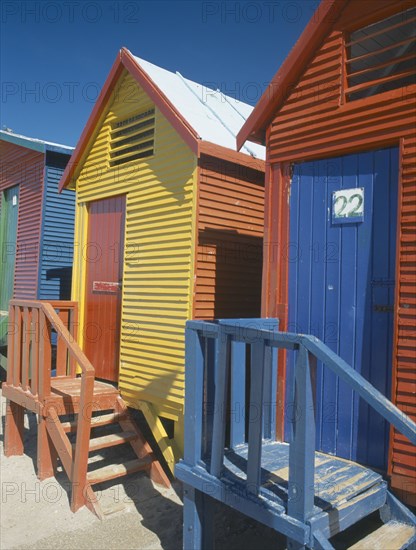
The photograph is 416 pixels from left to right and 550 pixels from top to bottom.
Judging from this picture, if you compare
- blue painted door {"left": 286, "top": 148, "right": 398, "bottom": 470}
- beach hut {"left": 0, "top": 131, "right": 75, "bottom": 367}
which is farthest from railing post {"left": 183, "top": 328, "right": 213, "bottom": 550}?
beach hut {"left": 0, "top": 131, "right": 75, "bottom": 367}

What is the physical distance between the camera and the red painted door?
287 inches

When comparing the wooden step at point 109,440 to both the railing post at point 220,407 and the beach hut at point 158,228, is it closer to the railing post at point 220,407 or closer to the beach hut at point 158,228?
the beach hut at point 158,228

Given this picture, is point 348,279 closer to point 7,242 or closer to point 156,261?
point 156,261

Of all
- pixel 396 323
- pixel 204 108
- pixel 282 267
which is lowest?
pixel 396 323

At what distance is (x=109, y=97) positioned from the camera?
24.6 feet

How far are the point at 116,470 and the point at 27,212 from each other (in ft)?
21.6

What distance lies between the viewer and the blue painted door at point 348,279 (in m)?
4.09

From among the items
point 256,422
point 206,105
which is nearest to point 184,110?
point 206,105

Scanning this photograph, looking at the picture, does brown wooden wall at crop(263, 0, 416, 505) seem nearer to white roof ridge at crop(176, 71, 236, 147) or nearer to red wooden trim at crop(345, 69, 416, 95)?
red wooden trim at crop(345, 69, 416, 95)

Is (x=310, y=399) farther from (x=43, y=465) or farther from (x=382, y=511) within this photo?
(x=43, y=465)

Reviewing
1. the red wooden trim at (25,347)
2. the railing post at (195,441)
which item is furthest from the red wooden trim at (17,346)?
the railing post at (195,441)

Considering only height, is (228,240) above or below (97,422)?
above

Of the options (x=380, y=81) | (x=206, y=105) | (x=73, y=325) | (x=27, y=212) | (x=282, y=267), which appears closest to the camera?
(x=380, y=81)

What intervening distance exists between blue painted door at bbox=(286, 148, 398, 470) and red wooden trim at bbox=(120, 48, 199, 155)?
1.70 meters
